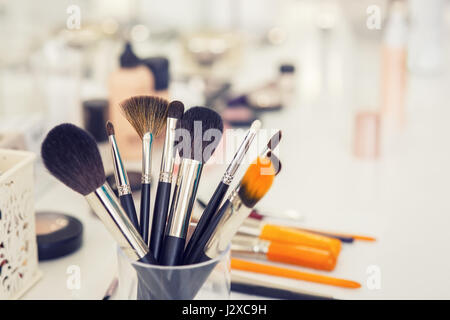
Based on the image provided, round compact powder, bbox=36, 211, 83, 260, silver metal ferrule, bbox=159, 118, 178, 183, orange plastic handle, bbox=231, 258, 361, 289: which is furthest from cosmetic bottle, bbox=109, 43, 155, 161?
silver metal ferrule, bbox=159, 118, 178, 183

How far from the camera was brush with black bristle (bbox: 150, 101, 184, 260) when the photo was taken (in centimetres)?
45

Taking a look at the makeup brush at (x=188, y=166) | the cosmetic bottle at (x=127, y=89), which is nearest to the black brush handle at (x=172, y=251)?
the makeup brush at (x=188, y=166)

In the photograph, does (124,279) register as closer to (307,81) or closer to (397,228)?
(397,228)

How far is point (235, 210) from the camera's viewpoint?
0.42 m

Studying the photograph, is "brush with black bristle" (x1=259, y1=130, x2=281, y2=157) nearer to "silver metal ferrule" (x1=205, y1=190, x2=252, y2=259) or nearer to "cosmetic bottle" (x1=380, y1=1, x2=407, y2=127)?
"silver metal ferrule" (x1=205, y1=190, x2=252, y2=259)

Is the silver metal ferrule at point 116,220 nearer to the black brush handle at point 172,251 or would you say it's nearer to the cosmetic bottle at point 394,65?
the black brush handle at point 172,251

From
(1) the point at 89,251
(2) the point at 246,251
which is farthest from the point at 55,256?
(2) the point at 246,251

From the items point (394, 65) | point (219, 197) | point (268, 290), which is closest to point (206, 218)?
point (219, 197)

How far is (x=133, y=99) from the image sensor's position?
1.49 feet

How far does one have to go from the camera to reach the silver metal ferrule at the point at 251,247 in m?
0.62

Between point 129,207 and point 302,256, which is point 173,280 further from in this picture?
point 302,256

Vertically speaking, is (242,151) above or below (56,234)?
above

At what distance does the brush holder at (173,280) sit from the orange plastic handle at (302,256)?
154 mm

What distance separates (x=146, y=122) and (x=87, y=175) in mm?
64
